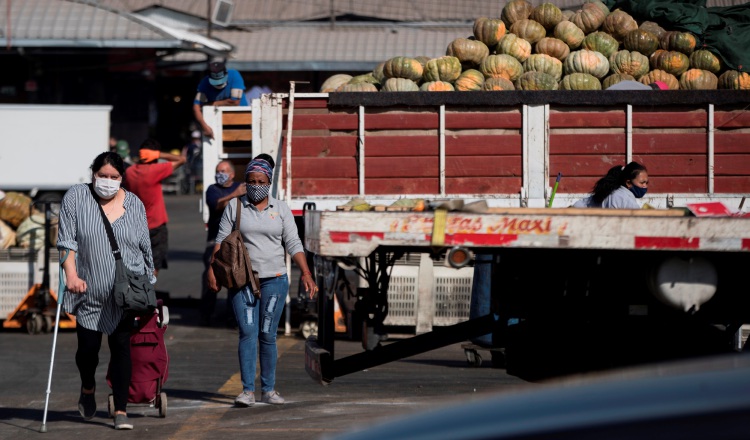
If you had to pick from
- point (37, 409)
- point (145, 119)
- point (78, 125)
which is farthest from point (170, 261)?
point (145, 119)

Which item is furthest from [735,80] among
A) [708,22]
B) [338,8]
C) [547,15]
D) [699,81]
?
[338,8]

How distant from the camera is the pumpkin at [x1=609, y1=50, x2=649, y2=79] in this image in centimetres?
1262

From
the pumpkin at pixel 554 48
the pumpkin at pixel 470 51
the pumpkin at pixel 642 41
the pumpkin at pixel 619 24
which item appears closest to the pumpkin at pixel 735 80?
the pumpkin at pixel 642 41

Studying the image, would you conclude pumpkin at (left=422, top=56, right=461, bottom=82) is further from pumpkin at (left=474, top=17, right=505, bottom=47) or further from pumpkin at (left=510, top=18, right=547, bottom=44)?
pumpkin at (left=510, top=18, right=547, bottom=44)

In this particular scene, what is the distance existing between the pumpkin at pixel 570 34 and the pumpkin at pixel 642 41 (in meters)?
0.54

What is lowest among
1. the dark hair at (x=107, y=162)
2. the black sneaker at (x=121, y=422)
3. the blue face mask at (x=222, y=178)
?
the black sneaker at (x=121, y=422)

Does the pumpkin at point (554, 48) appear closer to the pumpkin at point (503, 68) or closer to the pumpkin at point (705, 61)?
the pumpkin at point (503, 68)

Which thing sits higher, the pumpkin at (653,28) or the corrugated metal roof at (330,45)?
the corrugated metal roof at (330,45)

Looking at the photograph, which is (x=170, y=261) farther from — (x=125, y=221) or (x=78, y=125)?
(x=125, y=221)

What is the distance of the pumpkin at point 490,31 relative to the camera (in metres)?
13.1

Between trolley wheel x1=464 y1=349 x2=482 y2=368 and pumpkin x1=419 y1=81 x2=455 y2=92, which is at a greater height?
pumpkin x1=419 y1=81 x2=455 y2=92

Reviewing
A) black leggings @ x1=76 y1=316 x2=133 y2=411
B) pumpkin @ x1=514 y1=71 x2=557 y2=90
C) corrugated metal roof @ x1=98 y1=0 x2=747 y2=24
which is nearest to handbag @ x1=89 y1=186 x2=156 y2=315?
black leggings @ x1=76 y1=316 x2=133 y2=411

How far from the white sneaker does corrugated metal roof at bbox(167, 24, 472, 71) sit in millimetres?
20320

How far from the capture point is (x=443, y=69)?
1254 centimetres
